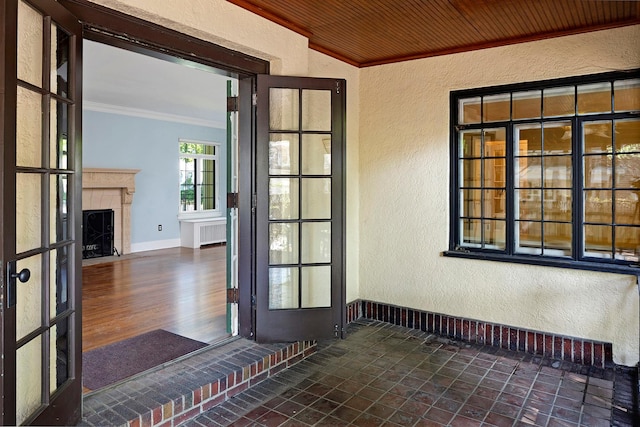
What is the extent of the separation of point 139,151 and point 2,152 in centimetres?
750

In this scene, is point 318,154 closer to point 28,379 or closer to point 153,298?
point 28,379

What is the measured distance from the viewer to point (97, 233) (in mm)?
8031

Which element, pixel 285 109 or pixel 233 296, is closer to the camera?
pixel 285 109

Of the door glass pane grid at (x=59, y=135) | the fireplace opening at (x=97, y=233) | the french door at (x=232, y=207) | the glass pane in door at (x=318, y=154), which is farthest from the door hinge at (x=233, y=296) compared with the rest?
the fireplace opening at (x=97, y=233)

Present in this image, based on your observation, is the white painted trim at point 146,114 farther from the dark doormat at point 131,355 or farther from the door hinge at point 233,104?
the dark doormat at point 131,355

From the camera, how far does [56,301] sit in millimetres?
2084

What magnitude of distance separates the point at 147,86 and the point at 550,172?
18.1 feet

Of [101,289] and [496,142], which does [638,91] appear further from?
[101,289]

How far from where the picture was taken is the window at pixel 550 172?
11.2 ft

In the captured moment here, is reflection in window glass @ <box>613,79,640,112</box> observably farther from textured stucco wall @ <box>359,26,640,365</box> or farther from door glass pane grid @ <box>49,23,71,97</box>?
door glass pane grid @ <box>49,23,71,97</box>

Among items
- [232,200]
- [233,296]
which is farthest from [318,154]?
[233,296]

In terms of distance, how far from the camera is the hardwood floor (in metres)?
3.99

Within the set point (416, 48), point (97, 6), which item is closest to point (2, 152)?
point (97, 6)

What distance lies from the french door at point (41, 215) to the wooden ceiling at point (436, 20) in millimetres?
1406
